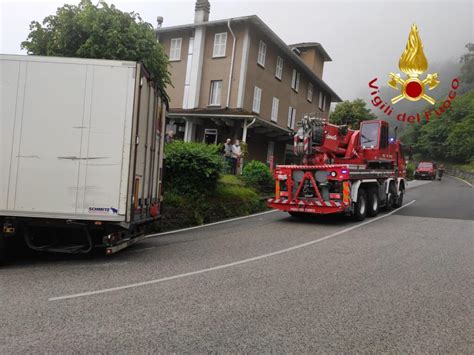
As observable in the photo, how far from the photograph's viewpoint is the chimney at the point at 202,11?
24453 millimetres

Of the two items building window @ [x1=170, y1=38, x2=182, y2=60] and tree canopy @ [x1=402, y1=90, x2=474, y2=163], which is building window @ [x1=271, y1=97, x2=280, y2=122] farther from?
tree canopy @ [x1=402, y1=90, x2=474, y2=163]

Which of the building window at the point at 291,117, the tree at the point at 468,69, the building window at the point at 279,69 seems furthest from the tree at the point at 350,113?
the tree at the point at 468,69

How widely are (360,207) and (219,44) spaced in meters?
14.7

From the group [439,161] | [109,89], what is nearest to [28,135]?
[109,89]

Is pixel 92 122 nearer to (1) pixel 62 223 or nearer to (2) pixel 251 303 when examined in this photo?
(1) pixel 62 223

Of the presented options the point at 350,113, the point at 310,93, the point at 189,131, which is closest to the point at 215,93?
the point at 189,131

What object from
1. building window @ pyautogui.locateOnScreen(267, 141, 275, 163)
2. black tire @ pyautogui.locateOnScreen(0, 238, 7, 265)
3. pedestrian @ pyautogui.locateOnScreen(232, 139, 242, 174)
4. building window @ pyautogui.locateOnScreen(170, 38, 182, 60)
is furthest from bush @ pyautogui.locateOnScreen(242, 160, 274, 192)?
building window @ pyautogui.locateOnScreen(170, 38, 182, 60)

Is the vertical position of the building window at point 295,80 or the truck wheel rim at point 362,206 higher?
the building window at point 295,80

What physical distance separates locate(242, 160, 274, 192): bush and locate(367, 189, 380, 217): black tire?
4213mm

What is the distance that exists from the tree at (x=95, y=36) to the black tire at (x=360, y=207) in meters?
7.25

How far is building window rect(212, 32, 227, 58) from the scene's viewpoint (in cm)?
2319

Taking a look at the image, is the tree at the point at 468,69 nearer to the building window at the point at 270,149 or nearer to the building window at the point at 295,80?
the building window at the point at 295,80

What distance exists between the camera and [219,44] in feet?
76.8

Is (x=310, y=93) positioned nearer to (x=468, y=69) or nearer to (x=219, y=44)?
(x=219, y=44)
